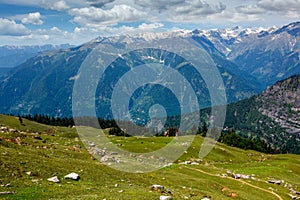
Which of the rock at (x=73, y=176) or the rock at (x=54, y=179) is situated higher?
the rock at (x=54, y=179)

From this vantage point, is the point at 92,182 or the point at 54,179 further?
the point at 92,182

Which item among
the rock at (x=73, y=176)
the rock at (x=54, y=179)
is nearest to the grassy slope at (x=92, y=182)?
the rock at (x=73, y=176)

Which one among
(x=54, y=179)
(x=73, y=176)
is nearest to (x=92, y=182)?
(x=73, y=176)

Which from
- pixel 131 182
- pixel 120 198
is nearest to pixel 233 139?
pixel 131 182

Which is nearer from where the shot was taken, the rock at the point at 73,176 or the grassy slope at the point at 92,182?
the grassy slope at the point at 92,182

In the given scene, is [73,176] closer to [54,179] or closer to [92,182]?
[92,182]

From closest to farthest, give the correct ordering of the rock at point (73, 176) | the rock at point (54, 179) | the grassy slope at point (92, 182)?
the grassy slope at point (92, 182), the rock at point (54, 179), the rock at point (73, 176)

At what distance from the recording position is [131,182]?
152 feet

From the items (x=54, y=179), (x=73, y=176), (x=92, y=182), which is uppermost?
(x=54, y=179)

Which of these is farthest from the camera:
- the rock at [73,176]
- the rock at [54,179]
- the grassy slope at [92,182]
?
the rock at [73,176]

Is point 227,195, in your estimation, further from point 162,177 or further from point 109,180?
point 109,180

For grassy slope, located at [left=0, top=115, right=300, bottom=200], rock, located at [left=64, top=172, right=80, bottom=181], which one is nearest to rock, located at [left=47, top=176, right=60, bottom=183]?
grassy slope, located at [left=0, top=115, right=300, bottom=200]

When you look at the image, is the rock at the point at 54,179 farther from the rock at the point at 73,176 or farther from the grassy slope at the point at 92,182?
the rock at the point at 73,176

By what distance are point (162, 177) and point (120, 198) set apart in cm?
2252
